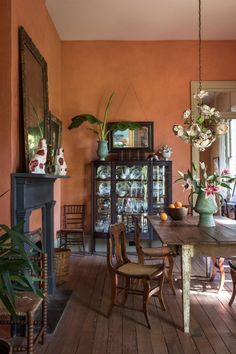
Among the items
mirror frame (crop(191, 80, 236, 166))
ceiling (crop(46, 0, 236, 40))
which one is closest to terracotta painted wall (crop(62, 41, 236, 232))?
mirror frame (crop(191, 80, 236, 166))

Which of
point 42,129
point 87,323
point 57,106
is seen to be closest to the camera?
point 87,323

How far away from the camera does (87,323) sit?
128 inches

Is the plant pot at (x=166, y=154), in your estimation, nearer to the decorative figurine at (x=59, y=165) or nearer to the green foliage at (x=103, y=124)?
the green foliage at (x=103, y=124)

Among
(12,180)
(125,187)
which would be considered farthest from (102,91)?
(12,180)

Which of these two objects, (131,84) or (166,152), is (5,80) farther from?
(131,84)

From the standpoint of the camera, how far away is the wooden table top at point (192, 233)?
9.55ft

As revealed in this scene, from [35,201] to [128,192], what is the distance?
2.90 metres

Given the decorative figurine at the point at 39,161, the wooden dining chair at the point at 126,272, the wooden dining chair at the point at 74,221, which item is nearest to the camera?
the wooden dining chair at the point at 126,272

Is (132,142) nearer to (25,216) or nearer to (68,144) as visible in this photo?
(68,144)

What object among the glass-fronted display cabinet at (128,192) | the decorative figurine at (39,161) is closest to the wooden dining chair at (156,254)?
the decorative figurine at (39,161)

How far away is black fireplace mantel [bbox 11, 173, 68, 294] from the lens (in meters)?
3.11

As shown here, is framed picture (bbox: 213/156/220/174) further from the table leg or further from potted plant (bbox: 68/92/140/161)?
the table leg

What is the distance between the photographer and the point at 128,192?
A: 6.27 metres

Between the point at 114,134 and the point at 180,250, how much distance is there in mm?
3751
